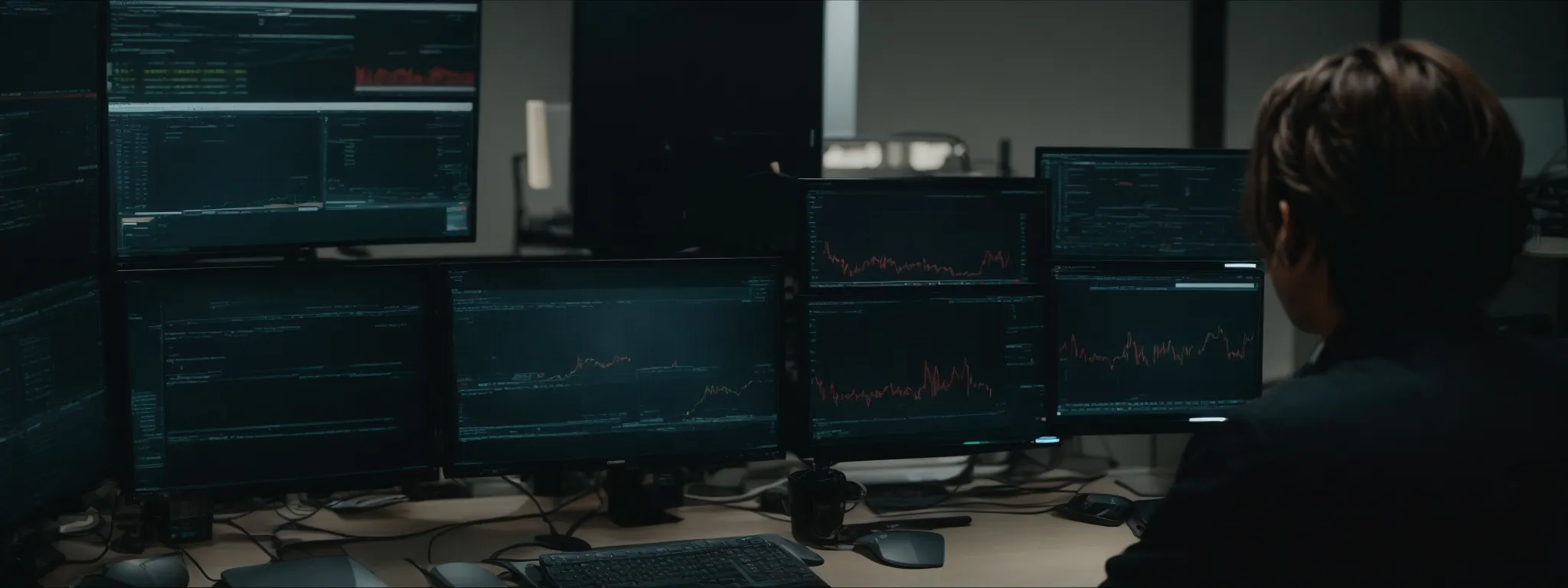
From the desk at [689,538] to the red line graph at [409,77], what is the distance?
68 centimetres

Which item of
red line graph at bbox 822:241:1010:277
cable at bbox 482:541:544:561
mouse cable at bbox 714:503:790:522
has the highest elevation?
red line graph at bbox 822:241:1010:277

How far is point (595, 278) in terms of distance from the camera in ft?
6.71

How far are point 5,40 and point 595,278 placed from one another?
2.64ft

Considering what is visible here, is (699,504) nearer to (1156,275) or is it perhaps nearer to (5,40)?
(1156,275)

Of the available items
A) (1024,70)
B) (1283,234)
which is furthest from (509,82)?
(1283,234)

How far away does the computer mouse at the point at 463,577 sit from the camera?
1806 mm

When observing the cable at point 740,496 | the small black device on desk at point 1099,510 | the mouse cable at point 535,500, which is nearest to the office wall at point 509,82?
the mouse cable at point 535,500

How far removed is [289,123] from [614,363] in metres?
0.58

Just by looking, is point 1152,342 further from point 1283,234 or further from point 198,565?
point 198,565

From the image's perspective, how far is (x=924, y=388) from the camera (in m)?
2.19

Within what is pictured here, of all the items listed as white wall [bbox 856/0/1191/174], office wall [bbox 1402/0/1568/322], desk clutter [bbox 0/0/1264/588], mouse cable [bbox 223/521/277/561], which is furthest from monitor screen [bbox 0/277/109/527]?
white wall [bbox 856/0/1191/174]

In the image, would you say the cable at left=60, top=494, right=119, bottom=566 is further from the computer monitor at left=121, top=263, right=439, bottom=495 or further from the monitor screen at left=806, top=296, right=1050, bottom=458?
the monitor screen at left=806, top=296, right=1050, bottom=458

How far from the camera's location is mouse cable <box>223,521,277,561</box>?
2.00m

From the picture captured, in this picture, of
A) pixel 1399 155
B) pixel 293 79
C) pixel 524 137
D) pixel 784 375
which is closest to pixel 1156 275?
pixel 784 375
